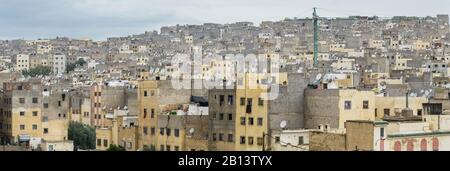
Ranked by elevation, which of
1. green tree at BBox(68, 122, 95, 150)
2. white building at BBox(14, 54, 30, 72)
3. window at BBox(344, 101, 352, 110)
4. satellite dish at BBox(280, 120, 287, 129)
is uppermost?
window at BBox(344, 101, 352, 110)

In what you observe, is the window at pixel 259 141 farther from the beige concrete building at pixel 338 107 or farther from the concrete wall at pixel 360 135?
the concrete wall at pixel 360 135

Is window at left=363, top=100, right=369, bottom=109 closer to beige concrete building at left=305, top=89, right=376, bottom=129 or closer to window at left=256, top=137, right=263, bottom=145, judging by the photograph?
beige concrete building at left=305, top=89, right=376, bottom=129

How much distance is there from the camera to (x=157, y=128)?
15.1 meters

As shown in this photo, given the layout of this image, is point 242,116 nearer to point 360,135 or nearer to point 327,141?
point 327,141

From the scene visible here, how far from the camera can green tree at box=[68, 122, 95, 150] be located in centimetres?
2027

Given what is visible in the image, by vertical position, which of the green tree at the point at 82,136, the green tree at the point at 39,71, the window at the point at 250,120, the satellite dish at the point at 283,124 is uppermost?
the window at the point at 250,120

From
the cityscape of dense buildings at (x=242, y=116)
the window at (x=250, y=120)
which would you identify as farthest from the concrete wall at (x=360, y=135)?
the window at (x=250, y=120)

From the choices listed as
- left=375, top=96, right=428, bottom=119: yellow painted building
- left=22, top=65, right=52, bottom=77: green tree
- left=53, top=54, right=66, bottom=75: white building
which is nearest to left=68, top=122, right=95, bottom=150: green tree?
left=375, top=96, right=428, bottom=119: yellow painted building

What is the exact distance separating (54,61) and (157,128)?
5403cm

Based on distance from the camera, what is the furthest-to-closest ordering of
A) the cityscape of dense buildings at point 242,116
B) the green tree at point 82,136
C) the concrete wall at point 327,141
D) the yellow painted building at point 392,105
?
1. the green tree at point 82,136
2. the yellow painted building at point 392,105
3. the cityscape of dense buildings at point 242,116
4. the concrete wall at point 327,141

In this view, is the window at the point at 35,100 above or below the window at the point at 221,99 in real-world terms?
below

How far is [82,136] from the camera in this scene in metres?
21.1

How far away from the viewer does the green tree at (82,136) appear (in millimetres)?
20266
